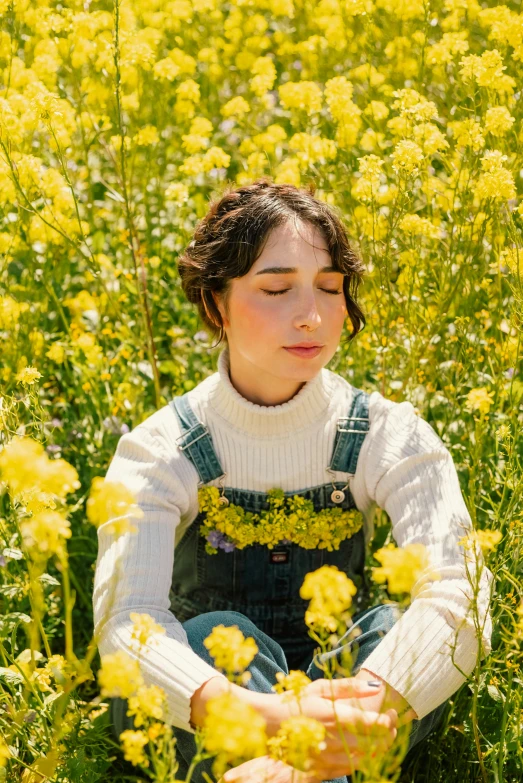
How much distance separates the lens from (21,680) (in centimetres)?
175

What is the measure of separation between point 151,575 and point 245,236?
762mm

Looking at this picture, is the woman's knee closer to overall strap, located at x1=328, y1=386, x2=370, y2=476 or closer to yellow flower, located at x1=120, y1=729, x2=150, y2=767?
overall strap, located at x1=328, y1=386, x2=370, y2=476

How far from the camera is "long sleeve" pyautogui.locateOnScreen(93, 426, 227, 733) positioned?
166 cm

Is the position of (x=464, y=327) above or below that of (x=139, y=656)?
above

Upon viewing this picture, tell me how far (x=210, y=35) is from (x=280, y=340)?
273 centimetres

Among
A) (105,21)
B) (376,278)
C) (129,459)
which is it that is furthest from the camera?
(105,21)

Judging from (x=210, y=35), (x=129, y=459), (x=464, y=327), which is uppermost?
(x=210, y=35)

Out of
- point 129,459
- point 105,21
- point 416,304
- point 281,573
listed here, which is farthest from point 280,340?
point 105,21

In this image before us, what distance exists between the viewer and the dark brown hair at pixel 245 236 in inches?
75.8

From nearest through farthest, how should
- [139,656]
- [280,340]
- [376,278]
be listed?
[139,656] → [280,340] → [376,278]

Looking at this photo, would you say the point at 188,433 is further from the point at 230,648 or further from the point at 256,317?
the point at 230,648

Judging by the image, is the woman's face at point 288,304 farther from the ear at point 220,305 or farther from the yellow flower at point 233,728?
the yellow flower at point 233,728

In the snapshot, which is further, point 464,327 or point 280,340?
point 464,327

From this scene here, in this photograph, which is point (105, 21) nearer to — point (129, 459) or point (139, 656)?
point (129, 459)
